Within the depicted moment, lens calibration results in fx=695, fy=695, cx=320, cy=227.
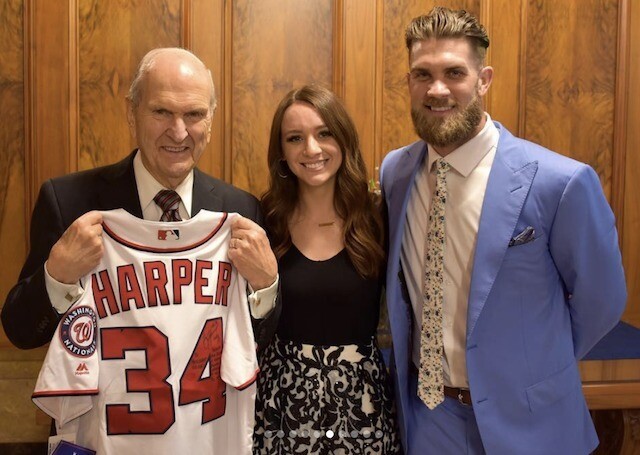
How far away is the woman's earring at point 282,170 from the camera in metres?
2.13

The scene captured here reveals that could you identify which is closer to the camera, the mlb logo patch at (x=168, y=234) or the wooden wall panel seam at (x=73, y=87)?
the mlb logo patch at (x=168, y=234)

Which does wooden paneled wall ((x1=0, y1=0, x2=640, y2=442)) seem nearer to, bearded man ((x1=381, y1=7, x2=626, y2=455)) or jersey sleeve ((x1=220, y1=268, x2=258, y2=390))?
bearded man ((x1=381, y1=7, x2=626, y2=455))

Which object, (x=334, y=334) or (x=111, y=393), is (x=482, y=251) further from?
(x=111, y=393)

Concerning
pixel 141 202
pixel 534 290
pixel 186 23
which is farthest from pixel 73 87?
pixel 534 290

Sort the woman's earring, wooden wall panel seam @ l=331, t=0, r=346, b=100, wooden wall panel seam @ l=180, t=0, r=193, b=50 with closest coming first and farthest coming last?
1. the woman's earring
2. wooden wall panel seam @ l=180, t=0, r=193, b=50
3. wooden wall panel seam @ l=331, t=0, r=346, b=100

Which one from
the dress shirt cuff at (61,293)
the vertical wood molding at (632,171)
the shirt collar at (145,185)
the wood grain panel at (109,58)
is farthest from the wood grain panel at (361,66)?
the dress shirt cuff at (61,293)

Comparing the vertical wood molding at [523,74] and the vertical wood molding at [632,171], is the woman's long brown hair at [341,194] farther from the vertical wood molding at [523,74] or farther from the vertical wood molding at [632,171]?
the vertical wood molding at [632,171]

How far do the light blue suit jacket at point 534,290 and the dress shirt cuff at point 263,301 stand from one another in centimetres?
51

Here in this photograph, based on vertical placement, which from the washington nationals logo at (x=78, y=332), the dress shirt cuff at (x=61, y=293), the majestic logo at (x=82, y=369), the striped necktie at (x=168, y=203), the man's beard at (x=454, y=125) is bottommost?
the majestic logo at (x=82, y=369)

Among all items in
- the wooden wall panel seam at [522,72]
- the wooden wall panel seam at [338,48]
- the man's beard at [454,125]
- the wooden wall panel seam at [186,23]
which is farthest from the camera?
the wooden wall panel seam at [522,72]

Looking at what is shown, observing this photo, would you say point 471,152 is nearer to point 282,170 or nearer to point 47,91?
point 282,170

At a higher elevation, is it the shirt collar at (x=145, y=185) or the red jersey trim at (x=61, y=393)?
the shirt collar at (x=145, y=185)

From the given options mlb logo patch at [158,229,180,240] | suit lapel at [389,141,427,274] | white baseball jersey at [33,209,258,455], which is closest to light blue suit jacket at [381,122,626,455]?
suit lapel at [389,141,427,274]

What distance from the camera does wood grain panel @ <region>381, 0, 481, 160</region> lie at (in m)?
3.20
